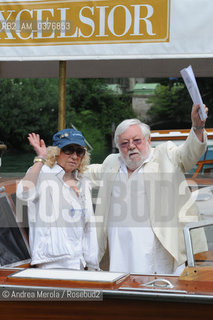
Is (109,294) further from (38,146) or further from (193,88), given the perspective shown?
(193,88)

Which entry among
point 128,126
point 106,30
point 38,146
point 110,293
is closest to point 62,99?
point 106,30

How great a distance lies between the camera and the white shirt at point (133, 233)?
2740mm

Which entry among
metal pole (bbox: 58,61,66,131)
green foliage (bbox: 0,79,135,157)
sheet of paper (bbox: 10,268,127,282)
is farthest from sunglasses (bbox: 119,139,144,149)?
green foliage (bbox: 0,79,135,157)

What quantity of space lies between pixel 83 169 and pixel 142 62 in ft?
6.77

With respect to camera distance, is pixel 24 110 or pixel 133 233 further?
pixel 24 110

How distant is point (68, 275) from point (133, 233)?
17.2 inches

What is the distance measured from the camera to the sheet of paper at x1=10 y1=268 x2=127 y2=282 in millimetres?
2426

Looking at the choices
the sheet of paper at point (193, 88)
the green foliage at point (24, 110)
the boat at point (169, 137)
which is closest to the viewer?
the sheet of paper at point (193, 88)

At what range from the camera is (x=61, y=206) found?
105 inches

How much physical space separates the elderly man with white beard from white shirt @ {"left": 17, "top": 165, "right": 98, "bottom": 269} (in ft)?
0.46

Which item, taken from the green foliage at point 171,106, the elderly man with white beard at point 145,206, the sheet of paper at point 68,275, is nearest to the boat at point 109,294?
the sheet of paper at point 68,275

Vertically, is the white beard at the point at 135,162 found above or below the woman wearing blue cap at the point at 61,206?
above

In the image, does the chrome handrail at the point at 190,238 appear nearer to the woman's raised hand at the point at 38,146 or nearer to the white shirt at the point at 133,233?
the white shirt at the point at 133,233

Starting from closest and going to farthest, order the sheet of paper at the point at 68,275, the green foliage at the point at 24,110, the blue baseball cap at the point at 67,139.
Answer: the sheet of paper at the point at 68,275
the blue baseball cap at the point at 67,139
the green foliage at the point at 24,110
